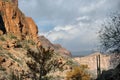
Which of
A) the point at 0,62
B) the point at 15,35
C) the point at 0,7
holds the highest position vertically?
the point at 0,7

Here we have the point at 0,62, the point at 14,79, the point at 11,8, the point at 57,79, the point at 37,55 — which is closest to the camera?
the point at 37,55

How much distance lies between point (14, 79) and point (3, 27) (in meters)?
132

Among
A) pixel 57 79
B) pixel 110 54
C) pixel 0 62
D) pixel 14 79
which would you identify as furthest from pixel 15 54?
pixel 110 54

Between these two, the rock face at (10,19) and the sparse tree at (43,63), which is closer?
the sparse tree at (43,63)

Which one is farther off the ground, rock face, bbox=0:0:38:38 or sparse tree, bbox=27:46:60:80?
rock face, bbox=0:0:38:38

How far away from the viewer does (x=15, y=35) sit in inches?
6860

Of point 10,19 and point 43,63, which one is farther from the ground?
point 10,19

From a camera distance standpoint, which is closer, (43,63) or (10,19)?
(43,63)

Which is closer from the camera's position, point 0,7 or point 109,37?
point 109,37

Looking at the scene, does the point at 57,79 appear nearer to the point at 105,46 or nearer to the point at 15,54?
the point at 15,54

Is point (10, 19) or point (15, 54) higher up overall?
point (10, 19)

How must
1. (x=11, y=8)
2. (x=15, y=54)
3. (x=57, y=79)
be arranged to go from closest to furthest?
(x=57, y=79) < (x=15, y=54) < (x=11, y=8)

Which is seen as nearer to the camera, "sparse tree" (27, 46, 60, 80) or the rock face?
"sparse tree" (27, 46, 60, 80)

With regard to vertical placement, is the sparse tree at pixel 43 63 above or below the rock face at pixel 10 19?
below
